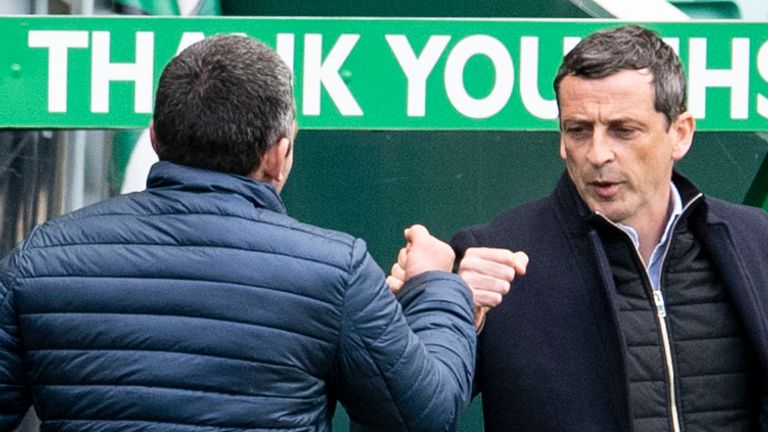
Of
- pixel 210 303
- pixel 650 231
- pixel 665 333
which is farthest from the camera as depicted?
pixel 650 231

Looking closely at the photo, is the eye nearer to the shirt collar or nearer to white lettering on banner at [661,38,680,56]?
the shirt collar

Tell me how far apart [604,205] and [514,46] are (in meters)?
0.43

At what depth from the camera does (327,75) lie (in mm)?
3053

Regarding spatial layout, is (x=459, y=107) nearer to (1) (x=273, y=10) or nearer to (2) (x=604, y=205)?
(2) (x=604, y=205)

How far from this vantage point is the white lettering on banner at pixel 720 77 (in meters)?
3.05

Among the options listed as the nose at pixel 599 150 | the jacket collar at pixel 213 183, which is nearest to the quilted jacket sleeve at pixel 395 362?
the jacket collar at pixel 213 183

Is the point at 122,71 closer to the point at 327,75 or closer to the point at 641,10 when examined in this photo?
the point at 327,75

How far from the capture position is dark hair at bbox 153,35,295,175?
7.18ft

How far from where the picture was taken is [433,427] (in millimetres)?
2219

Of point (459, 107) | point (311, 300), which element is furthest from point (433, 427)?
point (459, 107)

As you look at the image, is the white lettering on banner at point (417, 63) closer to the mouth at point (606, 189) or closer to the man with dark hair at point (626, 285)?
the man with dark hair at point (626, 285)

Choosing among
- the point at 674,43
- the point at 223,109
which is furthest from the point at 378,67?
the point at 223,109

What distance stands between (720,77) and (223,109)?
124 cm

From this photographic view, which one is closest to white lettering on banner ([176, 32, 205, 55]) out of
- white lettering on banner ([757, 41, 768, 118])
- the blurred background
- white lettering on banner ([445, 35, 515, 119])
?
white lettering on banner ([445, 35, 515, 119])
